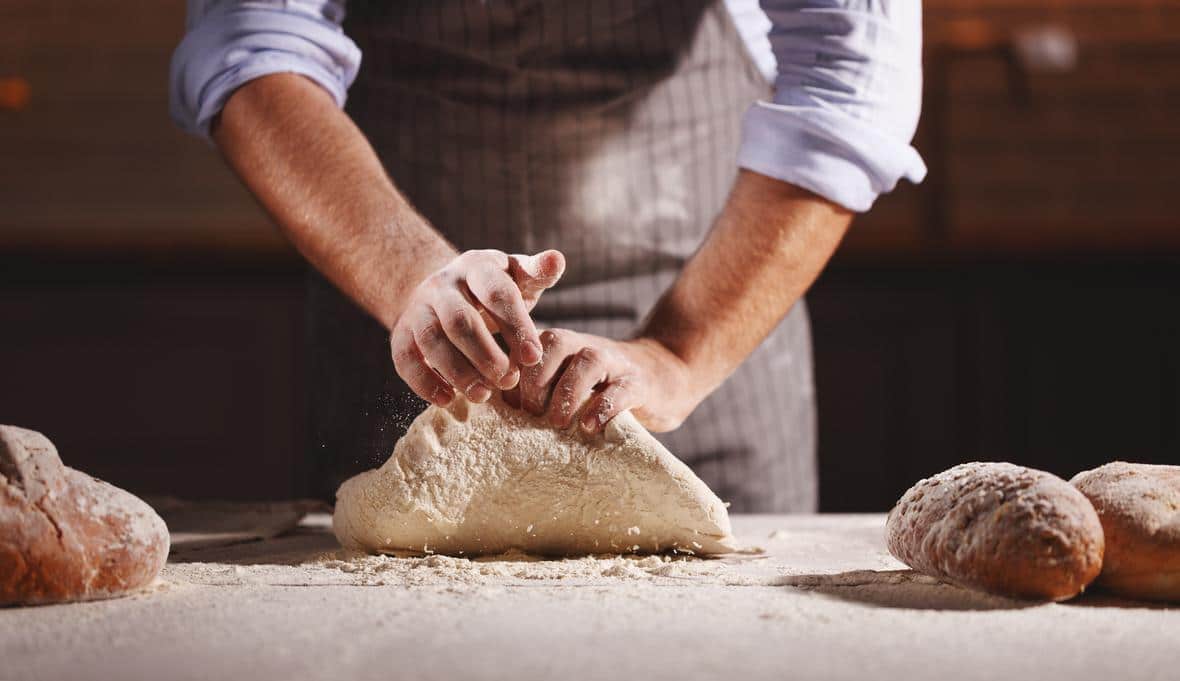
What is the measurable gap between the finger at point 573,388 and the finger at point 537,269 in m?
0.10

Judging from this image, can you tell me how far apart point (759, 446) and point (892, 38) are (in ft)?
2.30

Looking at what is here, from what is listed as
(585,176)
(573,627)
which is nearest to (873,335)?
(585,176)

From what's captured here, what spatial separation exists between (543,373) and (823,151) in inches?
21.5

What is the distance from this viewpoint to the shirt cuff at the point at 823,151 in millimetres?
1482

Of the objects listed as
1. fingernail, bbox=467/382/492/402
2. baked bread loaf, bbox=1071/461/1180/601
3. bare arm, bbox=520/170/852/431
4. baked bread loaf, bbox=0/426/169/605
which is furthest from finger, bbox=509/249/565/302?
baked bread loaf, bbox=1071/461/1180/601

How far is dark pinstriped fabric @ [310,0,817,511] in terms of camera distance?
174 cm

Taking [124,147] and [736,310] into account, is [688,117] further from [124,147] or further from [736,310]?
[124,147]

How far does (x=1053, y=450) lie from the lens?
2.86 metres

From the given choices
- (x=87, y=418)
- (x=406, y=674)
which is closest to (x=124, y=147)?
(x=87, y=418)

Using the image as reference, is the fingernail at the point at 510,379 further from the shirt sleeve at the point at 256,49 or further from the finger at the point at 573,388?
the shirt sleeve at the point at 256,49

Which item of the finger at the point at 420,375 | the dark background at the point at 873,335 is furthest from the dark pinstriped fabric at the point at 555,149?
the dark background at the point at 873,335

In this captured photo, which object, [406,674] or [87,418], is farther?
[87,418]

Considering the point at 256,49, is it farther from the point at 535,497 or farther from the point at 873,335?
the point at 873,335

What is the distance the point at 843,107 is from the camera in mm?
1504
